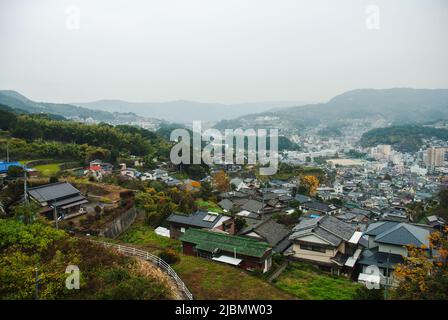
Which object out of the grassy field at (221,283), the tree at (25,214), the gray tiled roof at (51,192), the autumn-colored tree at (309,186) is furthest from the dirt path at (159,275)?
the autumn-colored tree at (309,186)

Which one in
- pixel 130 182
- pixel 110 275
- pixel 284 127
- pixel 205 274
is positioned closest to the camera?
pixel 110 275

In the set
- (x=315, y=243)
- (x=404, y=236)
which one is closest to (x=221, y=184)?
(x=315, y=243)

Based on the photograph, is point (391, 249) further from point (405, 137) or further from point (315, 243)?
point (405, 137)

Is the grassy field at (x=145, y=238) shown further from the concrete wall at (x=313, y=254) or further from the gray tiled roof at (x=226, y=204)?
the gray tiled roof at (x=226, y=204)

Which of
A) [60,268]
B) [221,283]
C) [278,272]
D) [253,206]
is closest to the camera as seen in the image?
[60,268]
